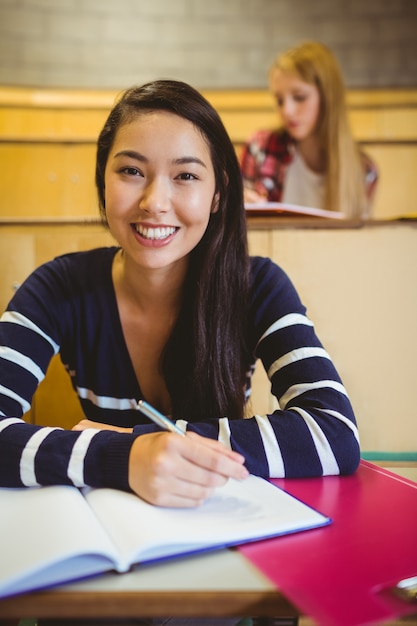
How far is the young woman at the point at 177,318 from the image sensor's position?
0.80m

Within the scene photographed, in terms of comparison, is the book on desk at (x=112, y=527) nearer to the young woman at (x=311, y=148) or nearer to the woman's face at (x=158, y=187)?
the woman's face at (x=158, y=187)

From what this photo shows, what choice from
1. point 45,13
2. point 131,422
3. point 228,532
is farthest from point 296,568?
point 45,13

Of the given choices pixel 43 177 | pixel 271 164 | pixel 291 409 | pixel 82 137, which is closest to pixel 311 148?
pixel 271 164

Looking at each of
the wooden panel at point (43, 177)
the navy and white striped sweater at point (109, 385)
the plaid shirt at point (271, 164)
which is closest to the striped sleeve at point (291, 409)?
the navy and white striped sweater at point (109, 385)

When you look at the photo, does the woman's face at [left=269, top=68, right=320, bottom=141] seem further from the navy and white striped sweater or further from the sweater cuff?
the sweater cuff

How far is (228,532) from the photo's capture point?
538 millimetres

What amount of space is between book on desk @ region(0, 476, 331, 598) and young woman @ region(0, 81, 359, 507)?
0.11 m

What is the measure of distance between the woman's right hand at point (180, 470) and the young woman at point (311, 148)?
5.32 feet

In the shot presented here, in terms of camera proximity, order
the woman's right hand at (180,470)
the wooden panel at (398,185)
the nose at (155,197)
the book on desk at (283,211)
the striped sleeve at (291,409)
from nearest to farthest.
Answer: the woman's right hand at (180,470) → the striped sleeve at (291,409) → the nose at (155,197) → the book on desk at (283,211) → the wooden panel at (398,185)

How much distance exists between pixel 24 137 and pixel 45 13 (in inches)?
29.0

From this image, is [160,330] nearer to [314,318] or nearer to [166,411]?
[166,411]

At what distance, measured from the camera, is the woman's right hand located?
604 millimetres

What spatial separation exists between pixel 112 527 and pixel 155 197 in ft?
1.76

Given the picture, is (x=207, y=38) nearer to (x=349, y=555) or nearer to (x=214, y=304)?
(x=214, y=304)
